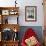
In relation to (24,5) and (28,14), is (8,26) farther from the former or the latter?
(24,5)

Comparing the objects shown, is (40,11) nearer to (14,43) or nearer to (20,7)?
(20,7)

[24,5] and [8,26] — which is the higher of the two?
[24,5]

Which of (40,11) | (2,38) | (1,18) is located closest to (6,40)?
(2,38)

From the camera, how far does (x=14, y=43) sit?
577cm

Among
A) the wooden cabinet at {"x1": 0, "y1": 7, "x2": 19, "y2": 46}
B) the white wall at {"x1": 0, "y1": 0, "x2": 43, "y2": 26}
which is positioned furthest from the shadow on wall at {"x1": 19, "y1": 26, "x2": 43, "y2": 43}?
the wooden cabinet at {"x1": 0, "y1": 7, "x2": 19, "y2": 46}

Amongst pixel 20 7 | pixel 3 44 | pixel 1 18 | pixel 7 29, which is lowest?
pixel 3 44

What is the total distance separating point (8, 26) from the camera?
5.91m

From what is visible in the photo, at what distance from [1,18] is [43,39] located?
169 centimetres

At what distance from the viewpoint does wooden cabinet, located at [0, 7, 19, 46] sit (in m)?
5.77

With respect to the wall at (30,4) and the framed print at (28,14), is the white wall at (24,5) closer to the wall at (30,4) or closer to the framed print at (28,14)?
the wall at (30,4)

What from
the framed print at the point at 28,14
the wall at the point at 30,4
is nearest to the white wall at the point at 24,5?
the wall at the point at 30,4

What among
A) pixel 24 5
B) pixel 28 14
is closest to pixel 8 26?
pixel 28 14

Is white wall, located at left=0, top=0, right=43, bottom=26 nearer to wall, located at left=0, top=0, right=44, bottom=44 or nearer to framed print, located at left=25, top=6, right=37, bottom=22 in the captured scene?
wall, located at left=0, top=0, right=44, bottom=44

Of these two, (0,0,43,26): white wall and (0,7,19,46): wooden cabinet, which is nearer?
(0,7,19,46): wooden cabinet
